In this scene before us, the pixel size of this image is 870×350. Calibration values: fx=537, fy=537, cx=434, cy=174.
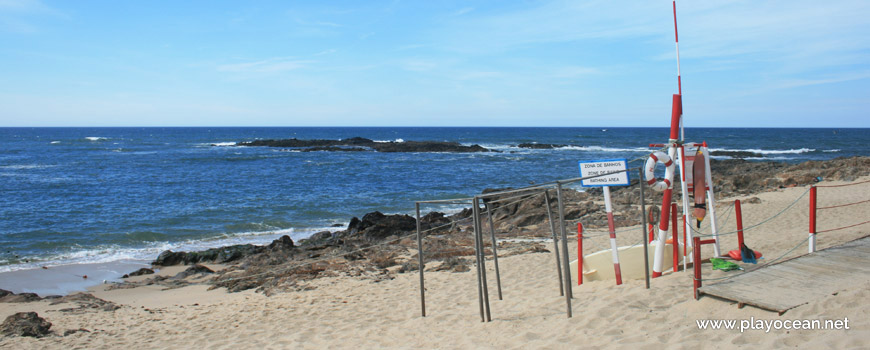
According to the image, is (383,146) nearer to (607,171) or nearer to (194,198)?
(194,198)

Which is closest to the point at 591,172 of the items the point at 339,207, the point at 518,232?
the point at 518,232

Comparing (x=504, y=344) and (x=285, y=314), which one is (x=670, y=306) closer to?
(x=504, y=344)

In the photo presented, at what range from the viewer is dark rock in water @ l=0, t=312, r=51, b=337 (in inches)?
287

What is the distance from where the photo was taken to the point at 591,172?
6348mm

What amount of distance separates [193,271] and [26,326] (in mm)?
4535

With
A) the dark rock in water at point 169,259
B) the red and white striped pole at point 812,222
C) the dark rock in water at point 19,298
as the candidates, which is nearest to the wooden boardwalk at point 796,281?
the red and white striped pole at point 812,222

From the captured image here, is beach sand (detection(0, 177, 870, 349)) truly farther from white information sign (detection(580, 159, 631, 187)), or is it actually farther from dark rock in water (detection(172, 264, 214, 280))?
white information sign (detection(580, 159, 631, 187))

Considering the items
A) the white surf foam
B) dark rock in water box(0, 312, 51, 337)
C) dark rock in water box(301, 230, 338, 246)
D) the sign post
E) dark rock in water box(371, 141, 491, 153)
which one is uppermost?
the sign post

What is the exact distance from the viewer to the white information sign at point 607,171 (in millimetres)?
6074

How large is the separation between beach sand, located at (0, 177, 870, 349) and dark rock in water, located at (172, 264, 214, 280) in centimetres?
108

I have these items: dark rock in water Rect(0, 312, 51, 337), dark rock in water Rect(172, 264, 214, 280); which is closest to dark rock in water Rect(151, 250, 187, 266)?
dark rock in water Rect(172, 264, 214, 280)

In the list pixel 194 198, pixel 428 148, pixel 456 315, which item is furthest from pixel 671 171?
pixel 428 148

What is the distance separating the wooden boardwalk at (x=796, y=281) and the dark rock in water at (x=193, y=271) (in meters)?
10.3

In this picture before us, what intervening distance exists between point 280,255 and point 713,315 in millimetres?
9780
